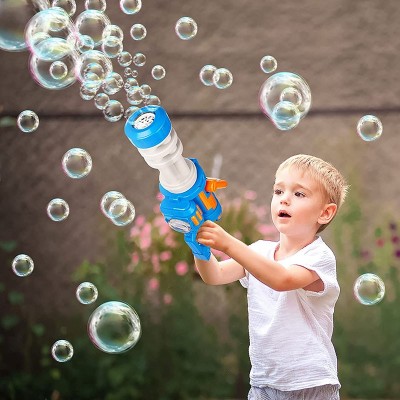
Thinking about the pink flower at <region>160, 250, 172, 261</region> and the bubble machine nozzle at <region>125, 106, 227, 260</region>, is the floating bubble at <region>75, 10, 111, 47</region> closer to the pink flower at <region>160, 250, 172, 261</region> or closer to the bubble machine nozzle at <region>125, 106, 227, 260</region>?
the bubble machine nozzle at <region>125, 106, 227, 260</region>

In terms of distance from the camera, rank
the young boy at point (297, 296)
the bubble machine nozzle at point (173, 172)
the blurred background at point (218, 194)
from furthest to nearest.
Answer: the blurred background at point (218, 194) < the young boy at point (297, 296) < the bubble machine nozzle at point (173, 172)

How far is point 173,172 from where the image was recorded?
2252 millimetres

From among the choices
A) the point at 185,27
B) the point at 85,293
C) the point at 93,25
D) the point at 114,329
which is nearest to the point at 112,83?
the point at 93,25

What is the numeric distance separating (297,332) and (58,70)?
3.41 feet

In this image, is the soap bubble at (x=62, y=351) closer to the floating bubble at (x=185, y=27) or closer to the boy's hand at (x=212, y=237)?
the boy's hand at (x=212, y=237)

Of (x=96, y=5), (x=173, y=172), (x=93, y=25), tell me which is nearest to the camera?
(x=173, y=172)

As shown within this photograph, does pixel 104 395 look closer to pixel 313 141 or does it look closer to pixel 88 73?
pixel 313 141

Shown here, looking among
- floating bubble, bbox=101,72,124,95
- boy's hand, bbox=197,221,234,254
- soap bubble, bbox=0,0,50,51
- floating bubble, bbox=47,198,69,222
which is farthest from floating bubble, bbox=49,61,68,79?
boy's hand, bbox=197,221,234,254

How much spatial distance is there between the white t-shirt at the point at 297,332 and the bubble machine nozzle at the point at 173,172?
35cm

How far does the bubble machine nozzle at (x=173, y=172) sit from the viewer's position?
219 cm

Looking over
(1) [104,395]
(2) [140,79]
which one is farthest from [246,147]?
(1) [104,395]

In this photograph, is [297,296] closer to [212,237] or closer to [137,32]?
[212,237]

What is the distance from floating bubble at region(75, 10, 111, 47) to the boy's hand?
104cm

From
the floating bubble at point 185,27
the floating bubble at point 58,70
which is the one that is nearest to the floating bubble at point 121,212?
the floating bubble at point 58,70
